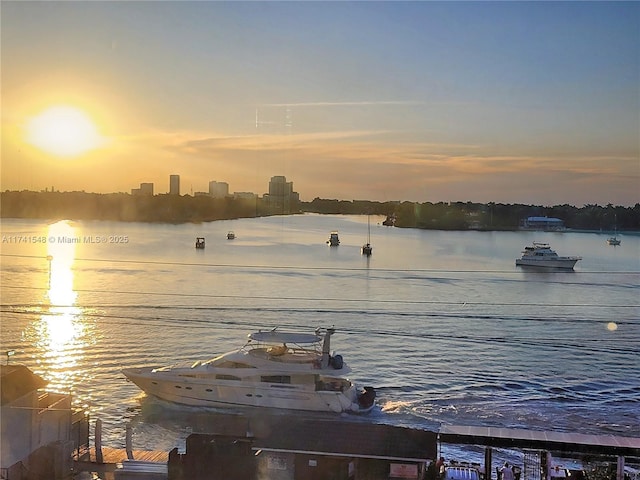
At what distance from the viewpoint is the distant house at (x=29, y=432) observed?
9.30 feet

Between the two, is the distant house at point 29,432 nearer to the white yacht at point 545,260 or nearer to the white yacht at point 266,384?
the white yacht at point 266,384

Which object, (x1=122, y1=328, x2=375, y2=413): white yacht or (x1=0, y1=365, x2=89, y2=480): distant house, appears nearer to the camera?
(x1=0, y1=365, x2=89, y2=480): distant house

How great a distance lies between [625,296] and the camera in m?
13.1

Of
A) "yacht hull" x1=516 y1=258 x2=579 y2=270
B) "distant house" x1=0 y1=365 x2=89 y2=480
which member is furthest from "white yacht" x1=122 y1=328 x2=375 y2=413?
"yacht hull" x1=516 y1=258 x2=579 y2=270

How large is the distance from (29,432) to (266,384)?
2.75m

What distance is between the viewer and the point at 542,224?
33.4 m

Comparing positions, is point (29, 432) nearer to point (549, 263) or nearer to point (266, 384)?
point (266, 384)

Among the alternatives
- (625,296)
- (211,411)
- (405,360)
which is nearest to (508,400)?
(405,360)

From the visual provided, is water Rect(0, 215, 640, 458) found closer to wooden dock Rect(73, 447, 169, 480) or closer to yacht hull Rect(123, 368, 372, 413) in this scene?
yacht hull Rect(123, 368, 372, 413)

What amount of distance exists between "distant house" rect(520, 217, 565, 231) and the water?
12.2 metres

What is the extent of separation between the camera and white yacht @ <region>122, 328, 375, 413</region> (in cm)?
554

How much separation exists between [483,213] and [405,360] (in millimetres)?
27432

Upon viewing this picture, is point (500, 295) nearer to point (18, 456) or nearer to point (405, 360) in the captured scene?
point (405, 360)

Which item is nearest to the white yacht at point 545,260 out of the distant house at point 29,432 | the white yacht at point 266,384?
the white yacht at point 266,384
